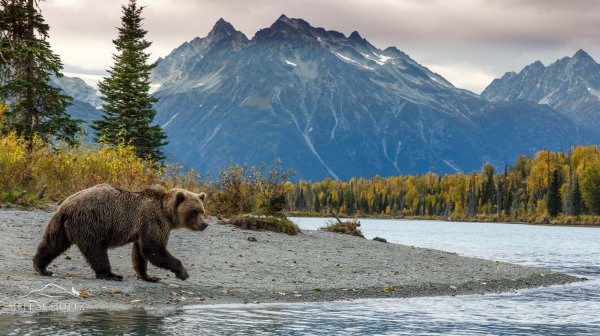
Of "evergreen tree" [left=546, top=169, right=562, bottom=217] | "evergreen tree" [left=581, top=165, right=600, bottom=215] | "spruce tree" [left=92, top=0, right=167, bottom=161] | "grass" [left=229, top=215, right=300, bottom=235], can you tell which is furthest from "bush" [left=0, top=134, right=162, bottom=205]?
"evergreen tree" [left=546, top=169, right=562, bottom=217]

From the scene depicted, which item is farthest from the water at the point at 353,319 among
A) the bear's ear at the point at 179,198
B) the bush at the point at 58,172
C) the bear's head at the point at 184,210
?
the bush at the point at 58,172

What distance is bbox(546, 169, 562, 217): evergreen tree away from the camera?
534 feet

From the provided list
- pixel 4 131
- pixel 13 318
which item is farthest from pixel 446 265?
pixel 4 131

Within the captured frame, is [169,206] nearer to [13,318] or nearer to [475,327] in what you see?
[13,318]

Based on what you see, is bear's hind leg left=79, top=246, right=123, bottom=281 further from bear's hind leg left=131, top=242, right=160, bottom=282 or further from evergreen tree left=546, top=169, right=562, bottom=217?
evergreen tree left=546, top=169, right=562, bottom=217

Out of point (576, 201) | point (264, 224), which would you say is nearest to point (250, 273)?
point (264, 224)

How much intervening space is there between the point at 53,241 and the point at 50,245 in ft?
0.45

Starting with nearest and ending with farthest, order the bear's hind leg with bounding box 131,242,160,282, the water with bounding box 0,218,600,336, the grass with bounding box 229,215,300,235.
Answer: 1. the water with bounding box 0,218,600,336
2. the bear's hind leg with bounding box 131,242,160,282
3. the grass with bounding box 229,215,300,235

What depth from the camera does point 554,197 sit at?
541 feet

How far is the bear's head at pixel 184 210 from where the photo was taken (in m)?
16.2

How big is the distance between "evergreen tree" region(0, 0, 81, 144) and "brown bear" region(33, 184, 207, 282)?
22.4 metres

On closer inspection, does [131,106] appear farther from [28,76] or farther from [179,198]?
[179,198]

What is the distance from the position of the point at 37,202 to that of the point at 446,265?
14.9m

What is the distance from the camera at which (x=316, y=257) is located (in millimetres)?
24828
